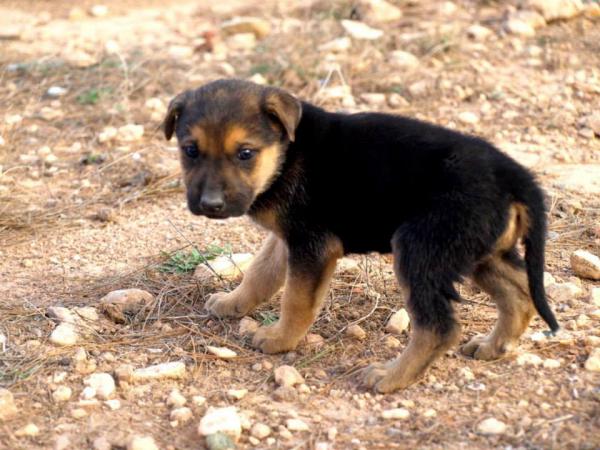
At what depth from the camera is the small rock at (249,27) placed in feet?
37.0

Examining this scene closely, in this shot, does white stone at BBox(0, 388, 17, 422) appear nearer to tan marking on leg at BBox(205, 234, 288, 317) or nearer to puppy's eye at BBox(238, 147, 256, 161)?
tan marking on leg at BBox(205, 234, 288, 317)

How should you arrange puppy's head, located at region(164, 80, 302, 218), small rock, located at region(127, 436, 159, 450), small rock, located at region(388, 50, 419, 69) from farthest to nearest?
1. small rock, located at region(388, 50, 419, 69)
2. puppy's head, located at region(164, 80, 302, 218)
3. small rock, located at region(127, 436, 159, 450)

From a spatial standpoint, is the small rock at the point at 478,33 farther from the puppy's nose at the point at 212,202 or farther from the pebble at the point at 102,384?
the pebble at the point at 102,384

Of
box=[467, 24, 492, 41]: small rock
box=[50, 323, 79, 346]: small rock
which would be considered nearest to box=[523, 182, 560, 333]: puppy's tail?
box=[50, 323, 79, 346]: small rock

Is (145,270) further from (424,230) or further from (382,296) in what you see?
(424,230)

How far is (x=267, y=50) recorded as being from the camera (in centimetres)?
1058

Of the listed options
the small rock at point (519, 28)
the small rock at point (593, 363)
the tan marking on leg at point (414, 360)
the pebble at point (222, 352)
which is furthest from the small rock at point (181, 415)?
the small rock at point (519, 28)

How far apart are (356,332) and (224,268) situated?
1276mm

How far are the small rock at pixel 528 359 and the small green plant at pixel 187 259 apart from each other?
2375mm

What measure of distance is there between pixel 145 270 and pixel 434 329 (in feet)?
7.88

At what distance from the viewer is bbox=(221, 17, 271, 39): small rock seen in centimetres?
1128

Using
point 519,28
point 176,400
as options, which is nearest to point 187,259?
point 176,400

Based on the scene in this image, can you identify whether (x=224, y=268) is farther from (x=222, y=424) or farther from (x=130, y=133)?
(x=130, y=133)

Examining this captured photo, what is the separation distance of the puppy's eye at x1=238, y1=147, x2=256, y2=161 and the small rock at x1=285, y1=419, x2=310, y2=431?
1645 mm
